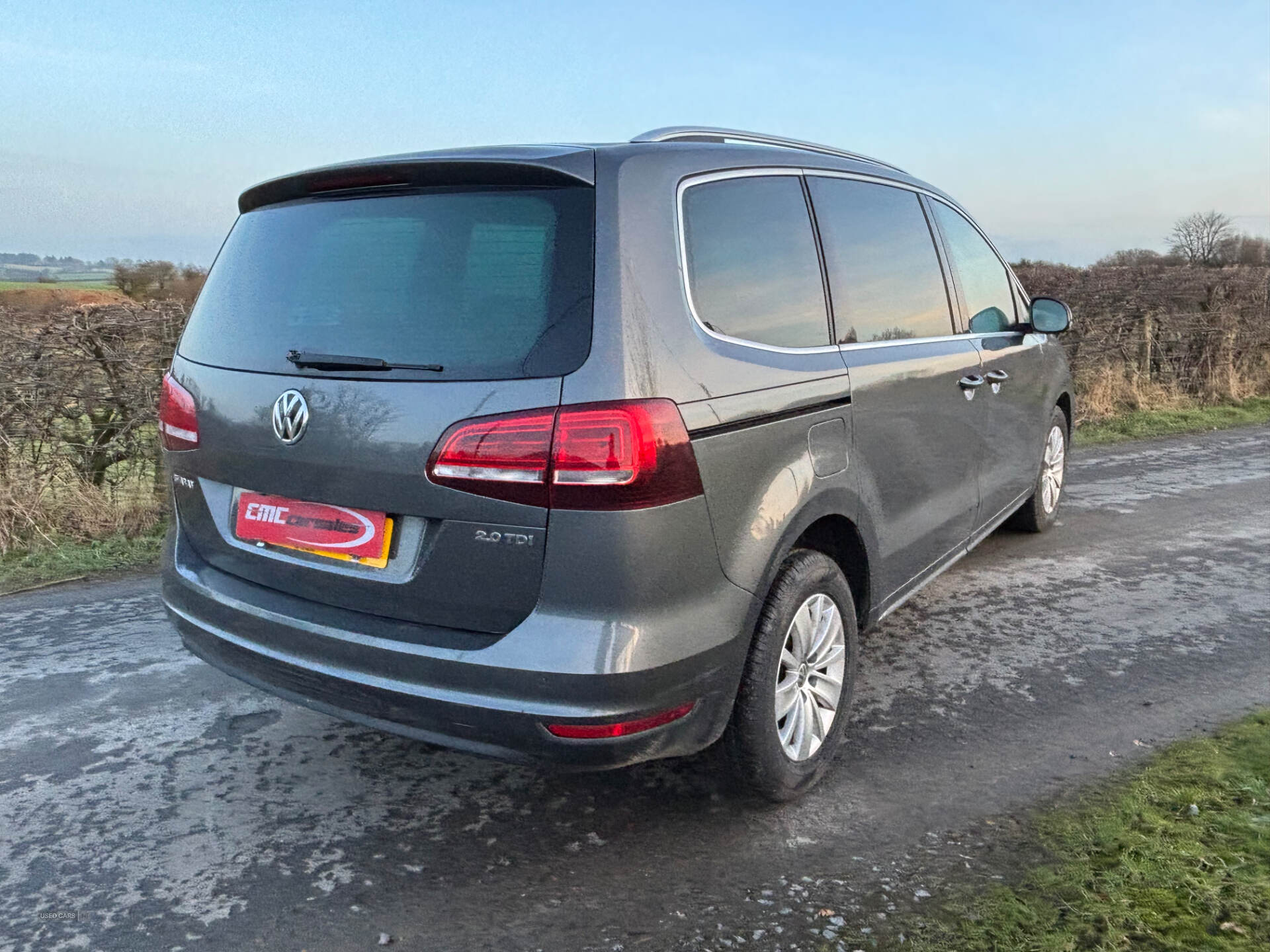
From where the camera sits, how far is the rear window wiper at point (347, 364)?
233cm

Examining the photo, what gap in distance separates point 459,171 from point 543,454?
83 cm

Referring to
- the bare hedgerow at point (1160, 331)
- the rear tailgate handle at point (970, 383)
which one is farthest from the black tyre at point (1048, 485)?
the bare hedgerow at point (1160, 331)

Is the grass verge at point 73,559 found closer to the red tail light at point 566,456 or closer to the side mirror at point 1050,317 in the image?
the red tail light at point 566,456

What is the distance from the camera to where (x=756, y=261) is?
9.09 feet

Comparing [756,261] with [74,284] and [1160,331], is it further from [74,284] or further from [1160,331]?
[1160,331]

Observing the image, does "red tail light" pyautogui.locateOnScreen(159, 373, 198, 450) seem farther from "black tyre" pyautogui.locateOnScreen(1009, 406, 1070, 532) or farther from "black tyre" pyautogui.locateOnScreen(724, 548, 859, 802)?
"black tyre" pyautogui.locateOnScreen(1009, 406, 1070, 532)

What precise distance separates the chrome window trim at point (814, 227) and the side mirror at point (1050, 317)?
737mm

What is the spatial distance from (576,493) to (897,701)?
1.96 metres

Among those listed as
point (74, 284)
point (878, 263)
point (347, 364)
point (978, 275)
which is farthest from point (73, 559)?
point (978, 275)

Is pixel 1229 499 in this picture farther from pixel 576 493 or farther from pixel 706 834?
pixel 576 493

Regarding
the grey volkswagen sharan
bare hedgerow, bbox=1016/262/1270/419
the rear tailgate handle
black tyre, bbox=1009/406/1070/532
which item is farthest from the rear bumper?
bare hedgerow, bbox=1016/262/1270/419

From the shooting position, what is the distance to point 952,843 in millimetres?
2652

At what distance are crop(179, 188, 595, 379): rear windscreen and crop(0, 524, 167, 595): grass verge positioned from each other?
3163 millimetres

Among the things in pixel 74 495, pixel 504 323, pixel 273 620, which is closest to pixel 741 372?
pixel 504 323
